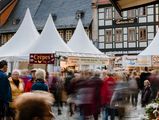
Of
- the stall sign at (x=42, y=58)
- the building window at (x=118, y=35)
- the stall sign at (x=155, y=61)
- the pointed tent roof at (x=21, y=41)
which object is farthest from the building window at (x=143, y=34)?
the stall sign at (x=42, y=58)

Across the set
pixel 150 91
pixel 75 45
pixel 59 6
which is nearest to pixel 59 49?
pixel 75 45

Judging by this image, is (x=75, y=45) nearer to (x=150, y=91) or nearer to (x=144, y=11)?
(x=150, y=91)

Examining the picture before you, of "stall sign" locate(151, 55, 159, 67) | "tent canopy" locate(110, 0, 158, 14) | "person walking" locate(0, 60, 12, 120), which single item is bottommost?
"person walking" locate(0, 60, 12, 120)

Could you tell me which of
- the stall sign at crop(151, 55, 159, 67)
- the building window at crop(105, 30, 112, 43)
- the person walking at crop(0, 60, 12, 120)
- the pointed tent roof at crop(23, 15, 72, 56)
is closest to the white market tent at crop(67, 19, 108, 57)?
the pointed tent roof at crop(23, 15, 72, 56)

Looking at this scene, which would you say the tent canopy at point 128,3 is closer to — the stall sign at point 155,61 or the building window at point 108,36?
the stall sign at point 155,61

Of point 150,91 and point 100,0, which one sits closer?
point 150,91

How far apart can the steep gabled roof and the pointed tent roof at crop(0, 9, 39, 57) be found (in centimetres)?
2579

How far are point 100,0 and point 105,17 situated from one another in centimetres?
235

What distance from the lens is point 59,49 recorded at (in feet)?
87.6

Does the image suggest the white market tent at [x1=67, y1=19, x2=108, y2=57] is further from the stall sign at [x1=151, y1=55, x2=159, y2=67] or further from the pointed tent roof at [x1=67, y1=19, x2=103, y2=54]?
the stall sign at [x1=151, y1=55, x2=159, y2=67]

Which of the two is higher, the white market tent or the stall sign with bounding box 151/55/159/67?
the white market tent

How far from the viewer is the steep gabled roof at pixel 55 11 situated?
57875mm

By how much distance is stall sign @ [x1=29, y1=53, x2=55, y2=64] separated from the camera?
82.6 ft

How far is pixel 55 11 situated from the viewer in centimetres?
6091
